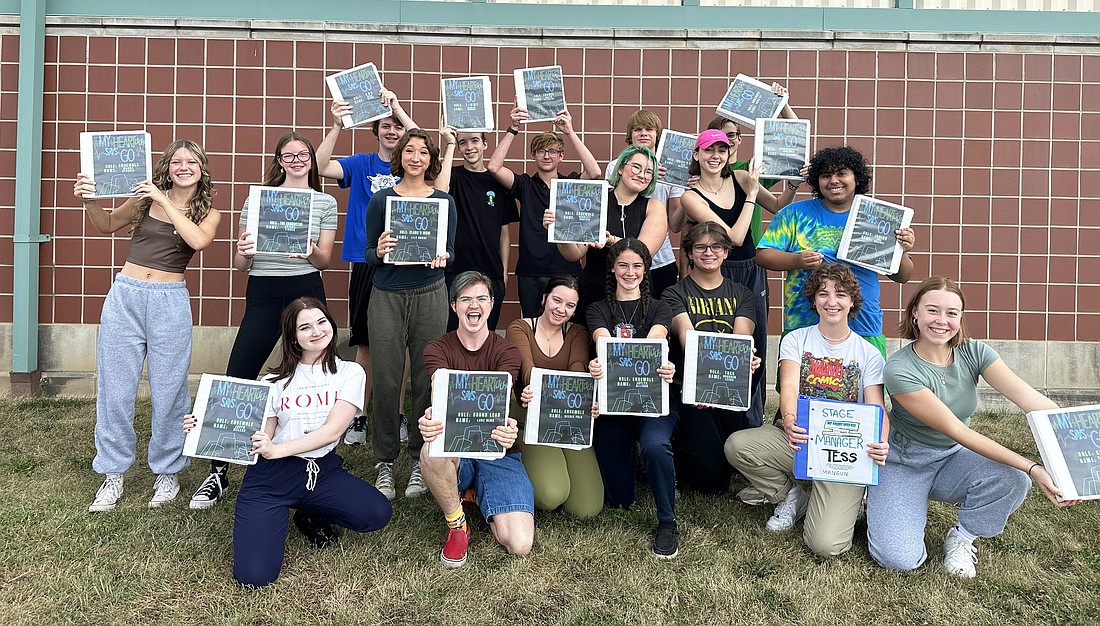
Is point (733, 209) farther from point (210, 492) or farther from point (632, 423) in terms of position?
point (210, 492)

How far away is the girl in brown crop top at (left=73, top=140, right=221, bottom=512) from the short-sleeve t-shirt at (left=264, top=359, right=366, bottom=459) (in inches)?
34.8

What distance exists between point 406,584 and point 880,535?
2122mm

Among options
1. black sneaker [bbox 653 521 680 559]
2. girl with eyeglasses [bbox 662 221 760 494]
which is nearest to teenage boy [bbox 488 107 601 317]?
girl with eyeglasses [bbox 662 221 760 494]

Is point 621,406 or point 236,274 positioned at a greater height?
point 236,274

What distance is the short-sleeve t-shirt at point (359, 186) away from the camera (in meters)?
4.74

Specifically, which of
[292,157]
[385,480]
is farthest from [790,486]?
[292,157]

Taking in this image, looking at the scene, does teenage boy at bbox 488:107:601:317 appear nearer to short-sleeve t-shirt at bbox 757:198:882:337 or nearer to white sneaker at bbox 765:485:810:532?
short-sleeve t-shirt at bbox 757:198:882:337

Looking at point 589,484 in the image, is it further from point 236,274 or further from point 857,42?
point 857,42

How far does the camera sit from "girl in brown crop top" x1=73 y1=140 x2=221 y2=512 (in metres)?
3.95

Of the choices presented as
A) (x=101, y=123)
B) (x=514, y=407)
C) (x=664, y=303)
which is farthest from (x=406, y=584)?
(x=101, y=123)

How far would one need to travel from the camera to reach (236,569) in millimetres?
3201

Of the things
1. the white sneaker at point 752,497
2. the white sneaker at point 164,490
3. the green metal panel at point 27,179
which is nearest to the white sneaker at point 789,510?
the white sneaker at point 752,497

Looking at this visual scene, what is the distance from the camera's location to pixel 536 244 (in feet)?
15.3

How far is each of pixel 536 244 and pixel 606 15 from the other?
2515 mm
